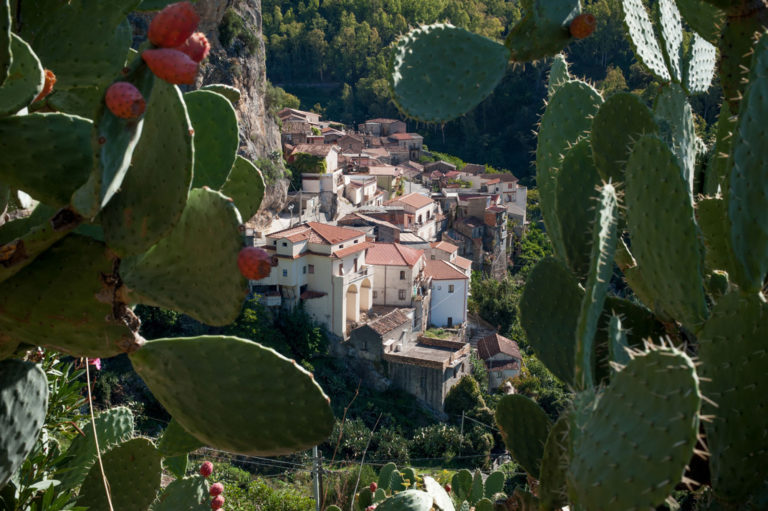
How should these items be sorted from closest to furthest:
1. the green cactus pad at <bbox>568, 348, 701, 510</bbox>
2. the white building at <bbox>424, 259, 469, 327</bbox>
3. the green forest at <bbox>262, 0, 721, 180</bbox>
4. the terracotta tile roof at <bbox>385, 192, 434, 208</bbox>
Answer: the green cactus pad at <bbox>568, 348, 701, 510</bbox>
the white building at <bbox>424, 259, 469, 327</bbox>
the terracotta tile roof at <bbox>385, 192, 434, 208</bbox>
the green forest at <bbox>262, 0, 721, 180</bbox>

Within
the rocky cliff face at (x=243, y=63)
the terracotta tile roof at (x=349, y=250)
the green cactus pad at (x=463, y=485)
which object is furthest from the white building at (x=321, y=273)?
the green cactus pad at (x=463, y=485)

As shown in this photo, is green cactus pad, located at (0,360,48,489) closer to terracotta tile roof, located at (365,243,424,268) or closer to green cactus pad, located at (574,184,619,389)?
green cactus pad, located at (574,184,619,389)

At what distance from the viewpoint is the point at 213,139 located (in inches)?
51.8

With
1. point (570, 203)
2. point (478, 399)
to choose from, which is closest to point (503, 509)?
point (570, 203)

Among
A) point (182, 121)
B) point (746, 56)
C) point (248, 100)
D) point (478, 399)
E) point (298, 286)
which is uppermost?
point (746, 56)

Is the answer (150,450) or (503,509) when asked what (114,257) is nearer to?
(150,450)

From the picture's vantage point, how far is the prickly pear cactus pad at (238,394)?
1029mm

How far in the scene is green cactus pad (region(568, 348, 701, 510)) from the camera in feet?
2.26

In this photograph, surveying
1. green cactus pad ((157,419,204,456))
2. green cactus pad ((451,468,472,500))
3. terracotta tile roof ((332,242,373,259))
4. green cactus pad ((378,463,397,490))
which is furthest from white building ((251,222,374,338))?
green cactus pad ((157,419,204,456))

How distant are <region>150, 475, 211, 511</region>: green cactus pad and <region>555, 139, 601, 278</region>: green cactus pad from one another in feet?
4.30

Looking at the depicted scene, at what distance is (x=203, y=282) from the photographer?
1052 millimetres

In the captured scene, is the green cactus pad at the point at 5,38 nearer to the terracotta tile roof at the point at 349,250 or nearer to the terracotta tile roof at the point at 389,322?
the terracotta tile roof at the point at 349,250

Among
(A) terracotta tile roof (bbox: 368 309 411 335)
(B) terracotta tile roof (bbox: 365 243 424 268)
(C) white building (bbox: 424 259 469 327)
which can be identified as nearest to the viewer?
(A) terracotta tile roof (bbox: 368 309 411 335)

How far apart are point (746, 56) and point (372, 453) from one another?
14.0m
